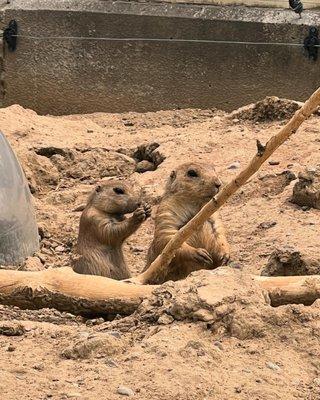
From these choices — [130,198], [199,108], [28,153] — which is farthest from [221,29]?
[130,198]

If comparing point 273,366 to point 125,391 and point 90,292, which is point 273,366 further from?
point 90,292

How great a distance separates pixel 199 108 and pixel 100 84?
103 cm

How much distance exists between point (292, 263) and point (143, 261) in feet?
6.25

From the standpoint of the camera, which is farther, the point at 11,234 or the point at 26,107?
the point at 26,107

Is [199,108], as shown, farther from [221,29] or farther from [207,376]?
[207,376]

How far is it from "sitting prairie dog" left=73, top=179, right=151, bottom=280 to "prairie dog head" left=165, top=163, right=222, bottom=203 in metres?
0.24

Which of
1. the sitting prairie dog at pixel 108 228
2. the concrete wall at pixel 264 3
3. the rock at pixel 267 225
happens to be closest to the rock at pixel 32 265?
the sitting prairie dog at pixel 108 228

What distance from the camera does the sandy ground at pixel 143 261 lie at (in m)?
4.23

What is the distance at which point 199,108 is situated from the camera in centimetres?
1145

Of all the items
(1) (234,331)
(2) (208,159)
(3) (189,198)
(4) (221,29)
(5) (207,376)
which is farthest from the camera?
(4) (221,29)

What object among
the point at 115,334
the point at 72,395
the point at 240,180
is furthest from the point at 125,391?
the point at 240,180

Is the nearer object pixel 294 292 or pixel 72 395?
pixel 72 395

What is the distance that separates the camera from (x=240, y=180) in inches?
209

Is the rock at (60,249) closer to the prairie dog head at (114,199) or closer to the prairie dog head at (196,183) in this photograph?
the prairie dog head at (114,199)
